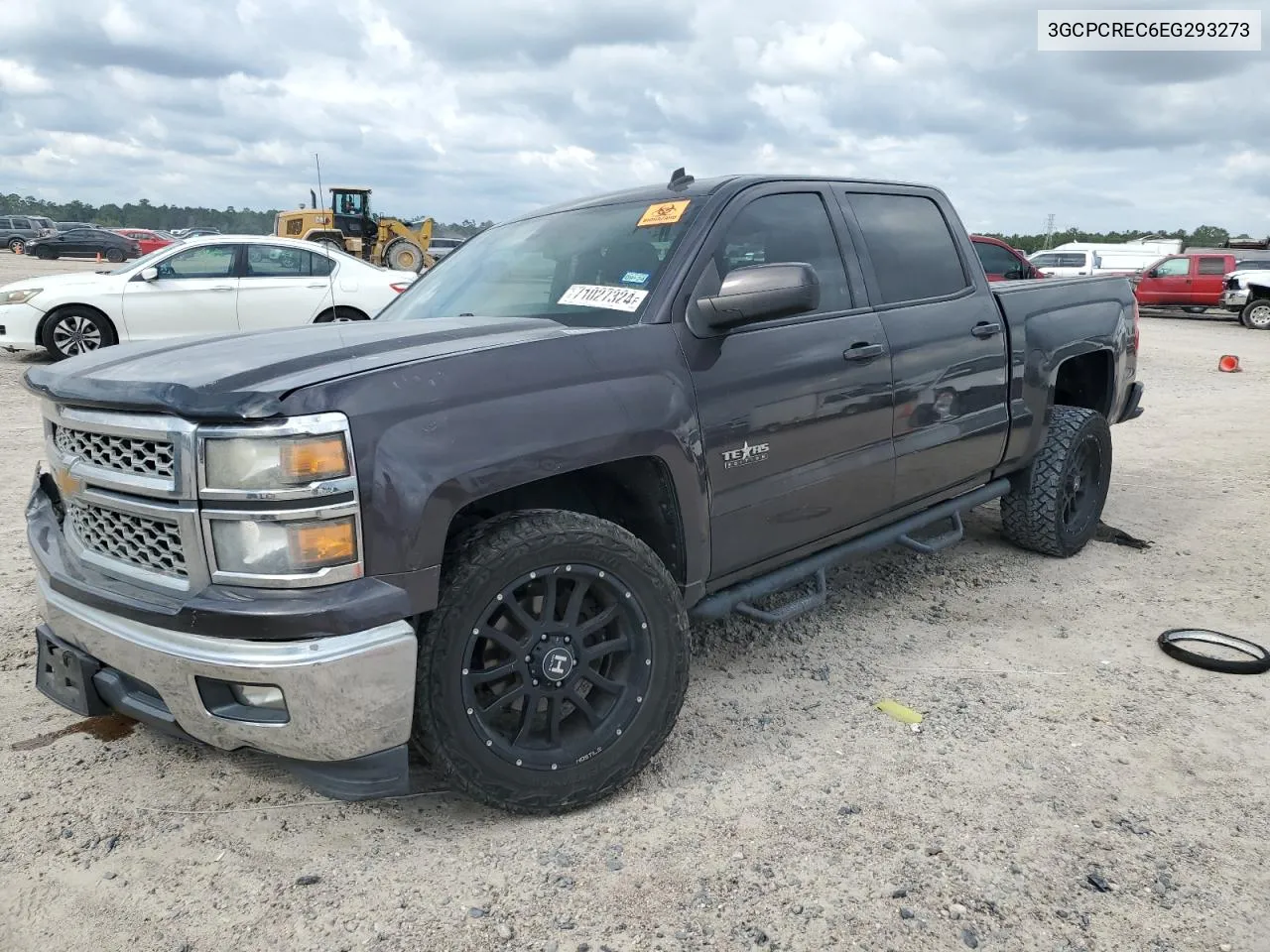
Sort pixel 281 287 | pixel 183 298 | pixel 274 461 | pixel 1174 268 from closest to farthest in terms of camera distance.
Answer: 1. pixel 274 461
2. pixel 183 298
3. pixel 281 287
4. pixel 1174 268

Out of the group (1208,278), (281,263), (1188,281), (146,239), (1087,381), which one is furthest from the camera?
(146,239)

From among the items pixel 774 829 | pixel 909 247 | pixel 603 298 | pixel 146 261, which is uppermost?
pixel 146 261

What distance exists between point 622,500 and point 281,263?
884 centimetres

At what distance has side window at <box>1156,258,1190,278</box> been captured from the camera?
22.4 meters

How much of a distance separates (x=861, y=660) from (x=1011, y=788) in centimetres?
97

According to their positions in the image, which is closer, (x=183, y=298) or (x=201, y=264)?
(x=183, y=298)

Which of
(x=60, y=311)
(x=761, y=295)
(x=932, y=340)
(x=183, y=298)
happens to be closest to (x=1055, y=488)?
(x=932, y=340)

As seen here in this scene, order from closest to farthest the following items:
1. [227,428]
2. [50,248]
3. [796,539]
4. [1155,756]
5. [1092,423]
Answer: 1. [227,428]
2. [1155,756]
3. [796,539]
4. [1092,423]
5. [50,248]

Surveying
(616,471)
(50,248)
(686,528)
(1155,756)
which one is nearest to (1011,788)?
(1155,756)

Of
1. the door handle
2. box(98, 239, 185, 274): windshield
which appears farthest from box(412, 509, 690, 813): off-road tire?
box(98, 239, 185, 274): windshield

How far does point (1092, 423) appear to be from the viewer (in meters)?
4.89

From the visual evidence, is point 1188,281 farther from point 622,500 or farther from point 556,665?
point 556,665

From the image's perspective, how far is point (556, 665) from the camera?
8.49 ft

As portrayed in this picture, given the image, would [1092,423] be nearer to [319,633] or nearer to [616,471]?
[616,471]
